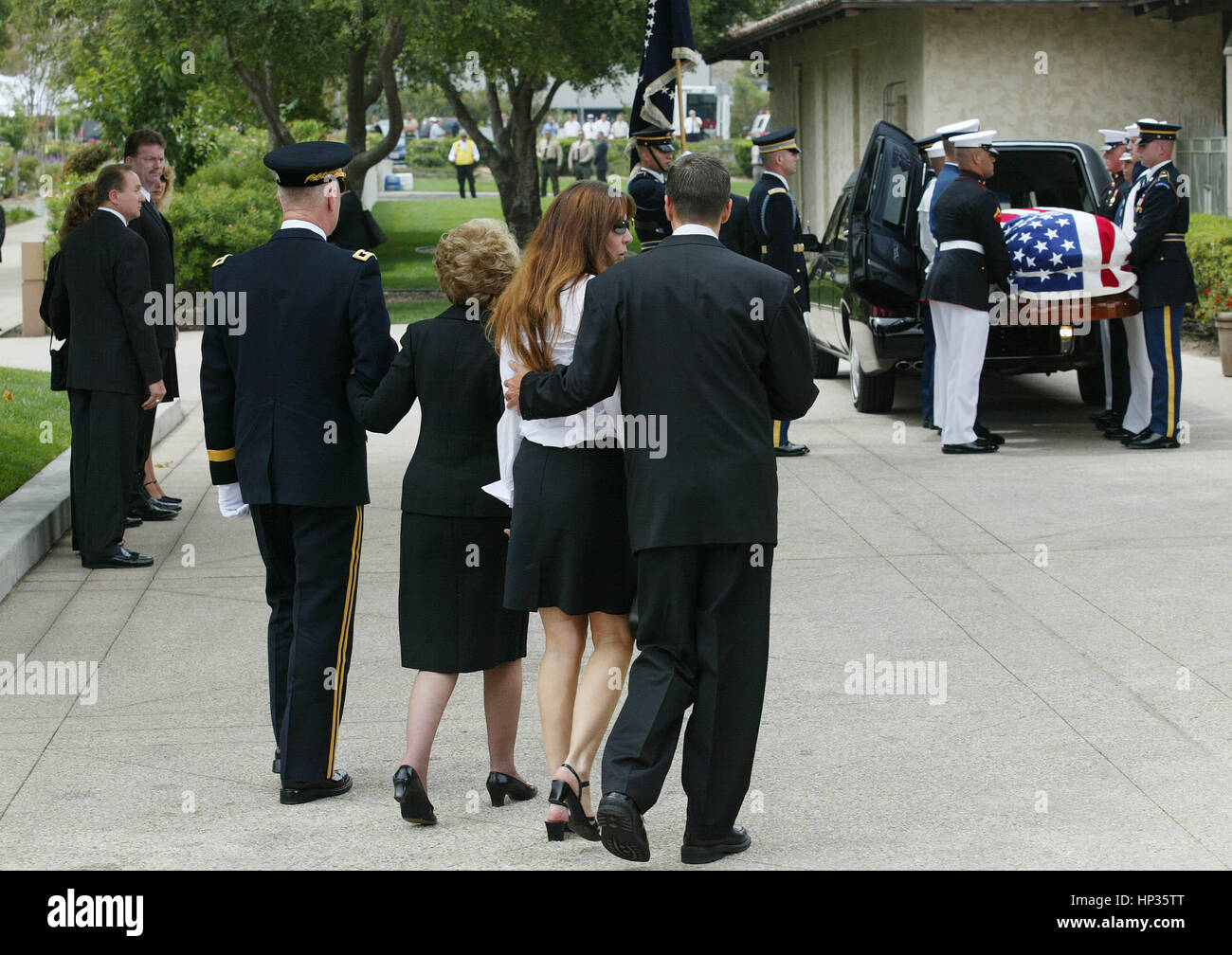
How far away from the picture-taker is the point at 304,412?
4855 millimetres

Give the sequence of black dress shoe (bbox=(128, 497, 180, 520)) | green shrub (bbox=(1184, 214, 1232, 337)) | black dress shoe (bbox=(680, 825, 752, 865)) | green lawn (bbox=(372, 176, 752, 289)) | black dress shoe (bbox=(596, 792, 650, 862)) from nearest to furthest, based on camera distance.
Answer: black dress shoe (bbox=(596, 792, 650, 862)) < black dress shoe (bbox=(680, 825, 752, 865)) < black dress shoe (bbox=(128, 497, 180, 520)) < green shrub (bbox=(1184, 214, 1232, 337)) < green lawn (bbox=(372, 176, 752, 289))

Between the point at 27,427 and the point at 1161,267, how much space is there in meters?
7.64

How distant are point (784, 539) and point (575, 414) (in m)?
Answer: 4.16

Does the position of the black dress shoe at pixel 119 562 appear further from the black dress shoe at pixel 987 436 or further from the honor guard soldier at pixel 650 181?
the black dress shoe at pixel 987 436

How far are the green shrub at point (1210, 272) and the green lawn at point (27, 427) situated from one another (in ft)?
31.2

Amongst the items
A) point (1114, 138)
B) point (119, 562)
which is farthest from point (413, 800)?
point (1114, 138)

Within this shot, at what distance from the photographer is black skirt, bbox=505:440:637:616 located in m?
4.52

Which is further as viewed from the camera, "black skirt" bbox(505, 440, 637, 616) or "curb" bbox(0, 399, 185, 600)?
"curb" bbox(0, 399, 185, 600)

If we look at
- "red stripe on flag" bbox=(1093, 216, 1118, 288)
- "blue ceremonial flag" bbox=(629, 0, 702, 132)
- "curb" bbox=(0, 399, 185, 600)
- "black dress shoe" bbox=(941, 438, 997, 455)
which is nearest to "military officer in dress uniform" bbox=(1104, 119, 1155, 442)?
"red stripe on flag" bbox=(1093, 216, 1118, 288)

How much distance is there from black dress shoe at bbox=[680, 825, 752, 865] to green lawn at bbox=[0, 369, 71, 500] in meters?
6.02

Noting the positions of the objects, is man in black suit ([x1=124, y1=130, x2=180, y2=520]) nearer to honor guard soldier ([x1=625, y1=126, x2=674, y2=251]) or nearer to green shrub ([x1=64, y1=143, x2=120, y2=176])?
honor guard soldier ([x1=625, y1=126, x2=674, y2=251])

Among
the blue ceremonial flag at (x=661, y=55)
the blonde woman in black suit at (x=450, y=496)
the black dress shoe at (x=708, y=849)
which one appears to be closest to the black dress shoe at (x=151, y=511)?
the blue ceremonial flag at (x=661, y=55)

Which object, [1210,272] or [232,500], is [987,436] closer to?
[1210,272]
